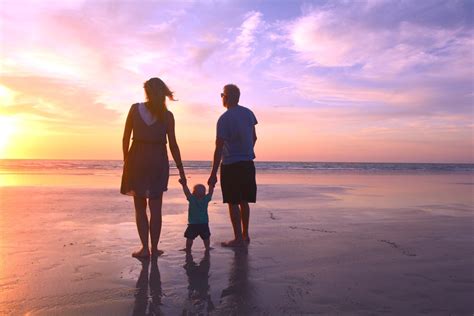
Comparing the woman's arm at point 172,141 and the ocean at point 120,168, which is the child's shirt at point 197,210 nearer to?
the woman's arm at point 172,141

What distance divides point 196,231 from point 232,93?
176 centimetres

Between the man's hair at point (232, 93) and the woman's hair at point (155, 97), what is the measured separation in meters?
0.97

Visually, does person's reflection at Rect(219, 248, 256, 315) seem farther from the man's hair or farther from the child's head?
the man's hair

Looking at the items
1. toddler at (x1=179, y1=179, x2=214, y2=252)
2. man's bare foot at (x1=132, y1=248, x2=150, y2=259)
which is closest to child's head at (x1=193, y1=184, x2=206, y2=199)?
toddler at (x1=179, y1=179, x2=214, y2=252)

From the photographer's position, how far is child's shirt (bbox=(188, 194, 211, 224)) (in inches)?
175

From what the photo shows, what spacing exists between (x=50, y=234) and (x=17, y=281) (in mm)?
1988

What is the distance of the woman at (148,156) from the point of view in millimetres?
4152

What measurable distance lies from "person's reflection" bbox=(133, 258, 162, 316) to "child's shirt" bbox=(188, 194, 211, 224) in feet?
2.66

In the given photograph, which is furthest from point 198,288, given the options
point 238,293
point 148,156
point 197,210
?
point 148,156

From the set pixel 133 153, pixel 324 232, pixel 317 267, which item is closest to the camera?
pixel 317 267

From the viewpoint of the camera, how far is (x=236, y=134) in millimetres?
4805

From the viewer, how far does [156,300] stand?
2834 millimetres

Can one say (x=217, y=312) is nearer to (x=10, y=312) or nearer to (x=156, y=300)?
(x=156, y=300)

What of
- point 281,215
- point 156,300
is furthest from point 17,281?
point 281,215
